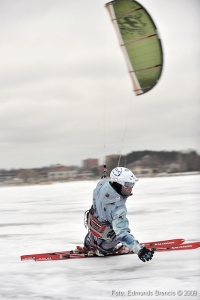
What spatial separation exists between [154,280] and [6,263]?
5.68 ft

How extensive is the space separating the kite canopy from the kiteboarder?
7.88ft

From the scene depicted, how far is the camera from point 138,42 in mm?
6605

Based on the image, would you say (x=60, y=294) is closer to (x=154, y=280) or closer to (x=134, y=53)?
(x=154, y=280)

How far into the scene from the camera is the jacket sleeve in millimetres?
4168

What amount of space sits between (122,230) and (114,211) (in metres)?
0.22

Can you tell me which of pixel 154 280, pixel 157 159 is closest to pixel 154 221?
pixel 154 280

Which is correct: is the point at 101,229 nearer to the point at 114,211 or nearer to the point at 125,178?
the point at 114,211

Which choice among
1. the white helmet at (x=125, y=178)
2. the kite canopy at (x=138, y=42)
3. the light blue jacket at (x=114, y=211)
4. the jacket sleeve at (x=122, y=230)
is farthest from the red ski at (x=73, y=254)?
the kite canopy at (x=138, y=42)

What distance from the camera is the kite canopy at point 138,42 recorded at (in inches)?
256

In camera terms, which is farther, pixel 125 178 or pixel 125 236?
pixel 125 178

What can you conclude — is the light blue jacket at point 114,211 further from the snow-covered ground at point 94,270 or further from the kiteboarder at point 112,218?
the snow-covered ground at point 94,270

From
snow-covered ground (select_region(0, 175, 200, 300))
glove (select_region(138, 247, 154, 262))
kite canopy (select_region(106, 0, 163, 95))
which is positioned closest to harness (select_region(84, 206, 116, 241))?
snow-covered ground (select_region(0, 175, 200, 300))

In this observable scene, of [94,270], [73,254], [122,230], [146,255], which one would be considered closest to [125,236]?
[122,230]

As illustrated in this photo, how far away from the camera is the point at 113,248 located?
4859 millimetres
